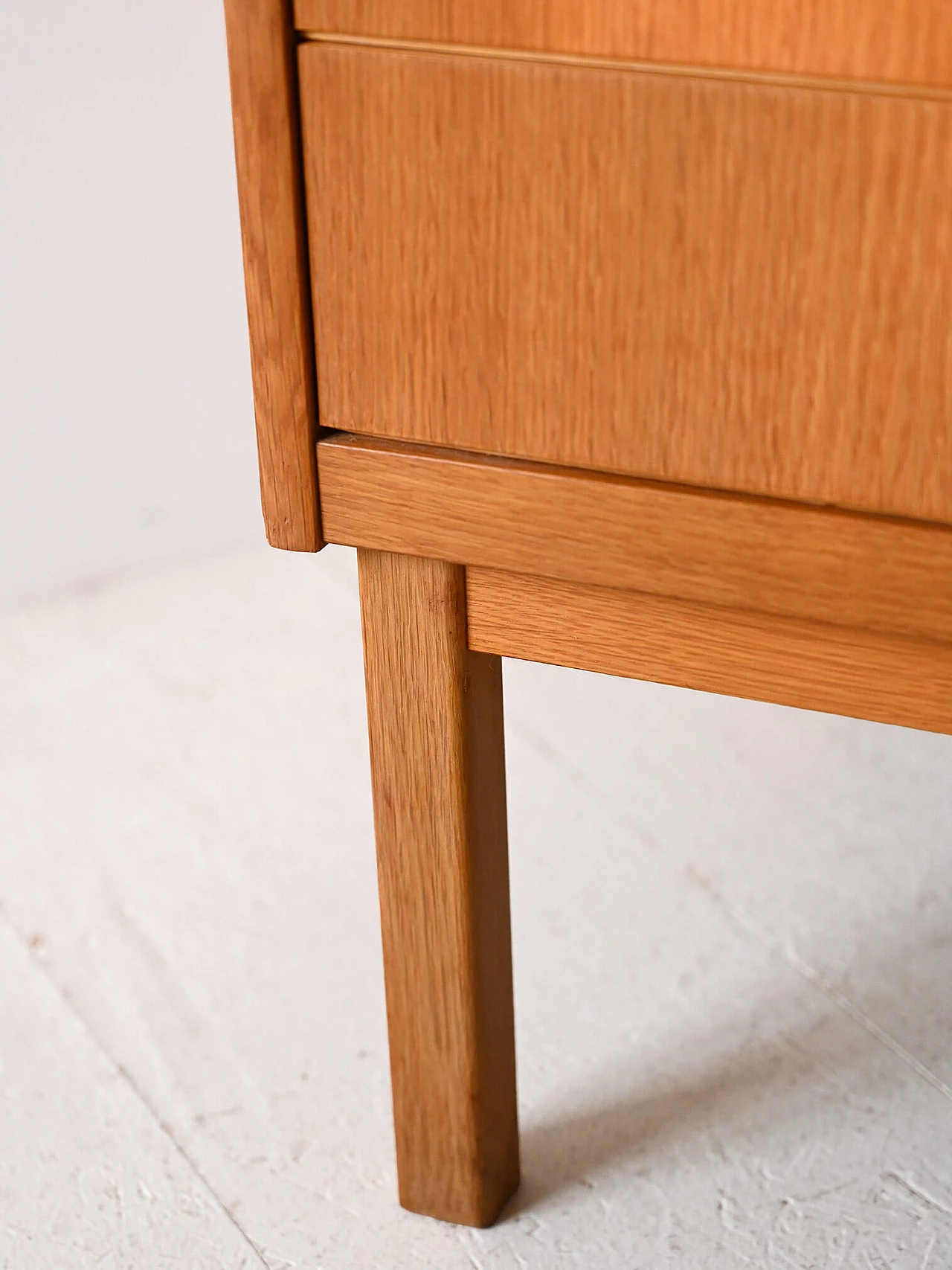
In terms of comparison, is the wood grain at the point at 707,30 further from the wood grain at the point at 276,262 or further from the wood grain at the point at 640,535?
the wood grain at the point at 640,535

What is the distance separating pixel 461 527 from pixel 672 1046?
1.46 ft

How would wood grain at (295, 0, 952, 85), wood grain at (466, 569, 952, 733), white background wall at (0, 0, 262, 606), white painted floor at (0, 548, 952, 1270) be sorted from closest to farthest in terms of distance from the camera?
wood grain at (295, 0, 952, 85) → wood grain at (466, 569, 952, 733) → white painted floor at (0, 548, 952, 1270) → white background wall at (0, 0, 262, 606)

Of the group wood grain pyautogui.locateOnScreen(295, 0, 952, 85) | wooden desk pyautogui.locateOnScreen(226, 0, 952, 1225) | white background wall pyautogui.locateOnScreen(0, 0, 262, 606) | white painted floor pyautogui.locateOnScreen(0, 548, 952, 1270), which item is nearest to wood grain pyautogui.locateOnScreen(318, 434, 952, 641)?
wooden desk pyautogui.locateOnScreen(226, 0, 952, 1225)

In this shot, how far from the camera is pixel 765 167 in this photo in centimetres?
54

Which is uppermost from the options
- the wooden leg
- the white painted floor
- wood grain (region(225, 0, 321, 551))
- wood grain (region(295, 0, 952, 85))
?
wood grain (region(295, 0, 952, 85))

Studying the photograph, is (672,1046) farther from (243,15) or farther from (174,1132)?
(243,15)

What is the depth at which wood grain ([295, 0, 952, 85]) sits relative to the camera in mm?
507

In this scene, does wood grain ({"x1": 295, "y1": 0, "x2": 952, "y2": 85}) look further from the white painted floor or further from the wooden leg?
the white painted floor

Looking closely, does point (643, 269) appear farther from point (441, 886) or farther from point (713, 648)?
point (441, 886)

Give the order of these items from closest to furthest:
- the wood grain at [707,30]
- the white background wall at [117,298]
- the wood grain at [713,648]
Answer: the wood grain at [707,30], the wood grain at [713,648], the white background wall at [117,298]

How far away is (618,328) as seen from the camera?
1.92 feet

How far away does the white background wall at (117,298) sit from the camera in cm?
142

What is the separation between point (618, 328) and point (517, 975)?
1.82 feet

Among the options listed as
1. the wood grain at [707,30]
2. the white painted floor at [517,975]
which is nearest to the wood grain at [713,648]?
the wood grain at [707,30]
